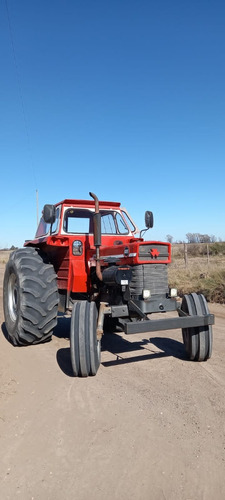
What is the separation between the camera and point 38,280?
521cm

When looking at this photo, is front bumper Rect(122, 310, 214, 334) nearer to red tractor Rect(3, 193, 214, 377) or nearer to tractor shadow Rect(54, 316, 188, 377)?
red tractor Rect(3, 193, 214, 377)

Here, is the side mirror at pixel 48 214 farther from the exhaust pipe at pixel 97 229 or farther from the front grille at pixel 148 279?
the front grille at pixel 148 279

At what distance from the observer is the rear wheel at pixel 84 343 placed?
4180 millimetres

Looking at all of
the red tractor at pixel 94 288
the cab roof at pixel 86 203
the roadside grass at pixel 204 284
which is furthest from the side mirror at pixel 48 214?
the roadside grass at pixel 204 284

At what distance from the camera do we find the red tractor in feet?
14.3

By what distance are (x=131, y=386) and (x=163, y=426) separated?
0.90m

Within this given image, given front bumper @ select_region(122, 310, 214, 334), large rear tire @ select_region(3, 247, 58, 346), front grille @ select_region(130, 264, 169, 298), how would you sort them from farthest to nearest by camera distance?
large rear tire @ select_region(3, 247, 58, 346)
front grille @ select_region(130, 264, 169, 298)
front bumper @ select_region(122, 310, 214, 334)

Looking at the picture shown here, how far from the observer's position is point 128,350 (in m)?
5.50

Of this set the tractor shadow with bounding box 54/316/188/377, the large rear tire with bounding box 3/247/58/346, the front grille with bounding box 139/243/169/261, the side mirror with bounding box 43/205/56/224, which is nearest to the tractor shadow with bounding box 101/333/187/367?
the tractor shadow with bounding box 54/316/188/377

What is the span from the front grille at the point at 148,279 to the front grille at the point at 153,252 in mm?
101

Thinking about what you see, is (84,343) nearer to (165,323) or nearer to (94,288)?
(165,323)

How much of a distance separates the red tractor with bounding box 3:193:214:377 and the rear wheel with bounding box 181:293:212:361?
1cm

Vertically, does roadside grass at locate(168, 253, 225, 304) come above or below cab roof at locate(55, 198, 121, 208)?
below

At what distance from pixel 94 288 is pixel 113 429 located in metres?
2.69
